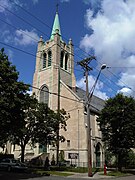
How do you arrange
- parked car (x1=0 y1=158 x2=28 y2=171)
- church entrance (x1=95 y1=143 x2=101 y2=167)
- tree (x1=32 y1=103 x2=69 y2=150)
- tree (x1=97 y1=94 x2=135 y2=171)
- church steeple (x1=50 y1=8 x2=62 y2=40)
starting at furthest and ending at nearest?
church steeple (x1=50 y1=8 x2=62 y2=40) < church entrance (x1=95 y1=143 x2=101 y2=167) < tree (x1=32 y1=103 x2=69 y2=150) < tree (x1=97 y1=94 x2=135 y2=171) < parked car (x1=0 y1=158 x2=28 y2=171)

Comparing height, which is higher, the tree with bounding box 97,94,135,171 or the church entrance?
the tree with bounding box 97,94,135,171

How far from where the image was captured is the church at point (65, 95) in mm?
38219

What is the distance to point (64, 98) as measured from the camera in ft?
142

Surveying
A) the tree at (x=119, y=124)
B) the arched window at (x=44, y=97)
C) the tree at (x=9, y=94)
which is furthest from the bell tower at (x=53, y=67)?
the tree at (x=9, y=94)

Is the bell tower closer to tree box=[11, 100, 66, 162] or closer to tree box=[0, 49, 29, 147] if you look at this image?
tree box=[11, 100, 66, 162]

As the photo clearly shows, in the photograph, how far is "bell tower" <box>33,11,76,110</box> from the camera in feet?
151

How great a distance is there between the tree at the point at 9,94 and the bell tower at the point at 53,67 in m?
23.5

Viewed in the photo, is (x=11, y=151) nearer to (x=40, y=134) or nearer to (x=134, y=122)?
(x=40, y=134)

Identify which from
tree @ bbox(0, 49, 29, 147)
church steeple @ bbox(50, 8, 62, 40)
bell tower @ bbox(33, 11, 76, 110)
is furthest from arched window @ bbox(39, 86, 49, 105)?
tree @ bbox(0, 49, 29, 147)

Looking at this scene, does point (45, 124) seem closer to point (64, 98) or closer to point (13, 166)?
point (13, 166)

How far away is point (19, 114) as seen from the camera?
2014cm

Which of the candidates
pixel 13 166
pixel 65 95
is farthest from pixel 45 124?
pixel 65 95

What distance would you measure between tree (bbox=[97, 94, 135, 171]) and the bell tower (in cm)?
1451

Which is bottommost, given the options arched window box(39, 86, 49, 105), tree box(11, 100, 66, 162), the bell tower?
tree box(11, 100, 66, 162)
